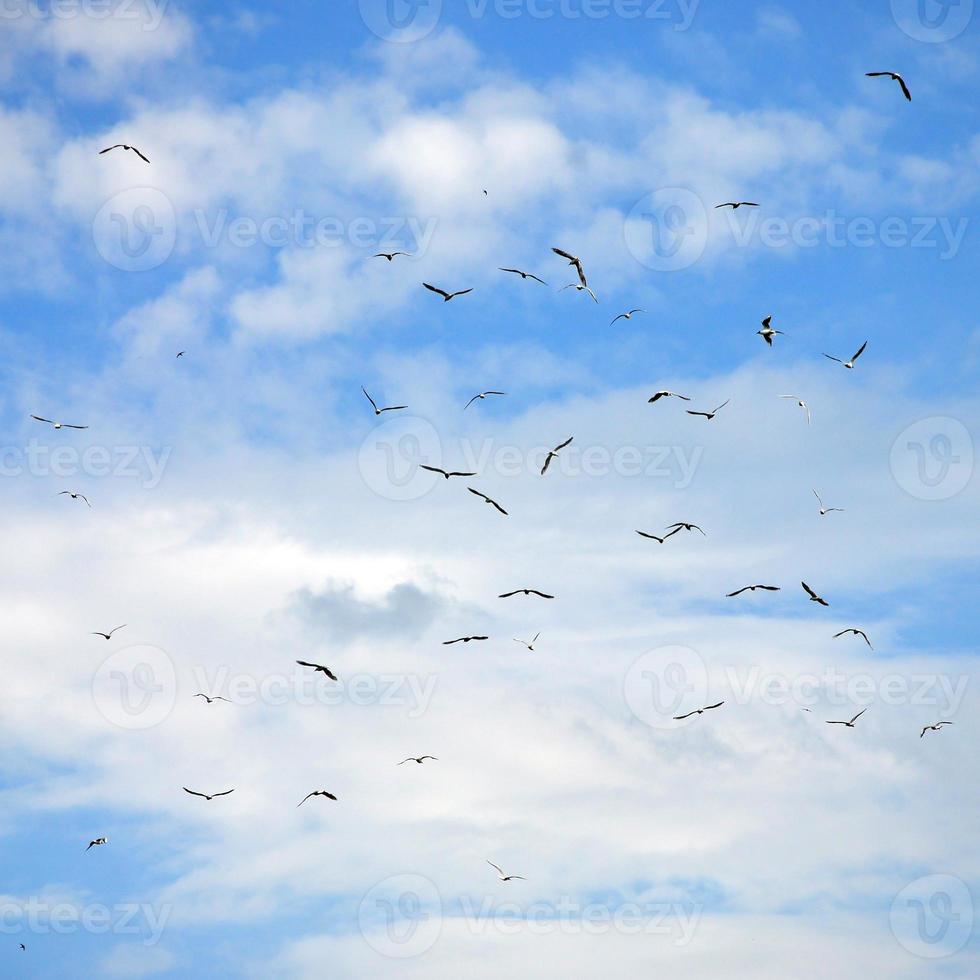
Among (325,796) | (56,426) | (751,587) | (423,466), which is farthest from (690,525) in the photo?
(56,426)

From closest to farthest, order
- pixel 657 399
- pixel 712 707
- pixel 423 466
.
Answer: pixel 423 466
pixel 657 399
pixel 712 707

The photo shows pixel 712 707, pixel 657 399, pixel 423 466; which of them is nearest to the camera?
pixel 423 466

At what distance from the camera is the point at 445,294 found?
6856 centimetres

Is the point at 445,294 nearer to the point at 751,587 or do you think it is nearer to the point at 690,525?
the point at 690,525

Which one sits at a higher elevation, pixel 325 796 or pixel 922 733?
pixel 922 733

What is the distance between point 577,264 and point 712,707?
3959 centimetres

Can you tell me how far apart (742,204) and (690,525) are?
2195 centimetres

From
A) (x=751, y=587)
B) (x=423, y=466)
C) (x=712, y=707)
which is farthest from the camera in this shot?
(x=712, y=707)

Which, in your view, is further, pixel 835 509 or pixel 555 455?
pixel 835 509

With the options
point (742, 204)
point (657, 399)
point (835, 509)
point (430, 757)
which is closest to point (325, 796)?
point (430, 757)

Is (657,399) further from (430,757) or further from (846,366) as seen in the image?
(430,757)

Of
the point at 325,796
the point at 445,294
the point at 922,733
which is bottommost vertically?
the point at 325,796

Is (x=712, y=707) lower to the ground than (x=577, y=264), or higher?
lower

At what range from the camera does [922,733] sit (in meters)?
99.2
